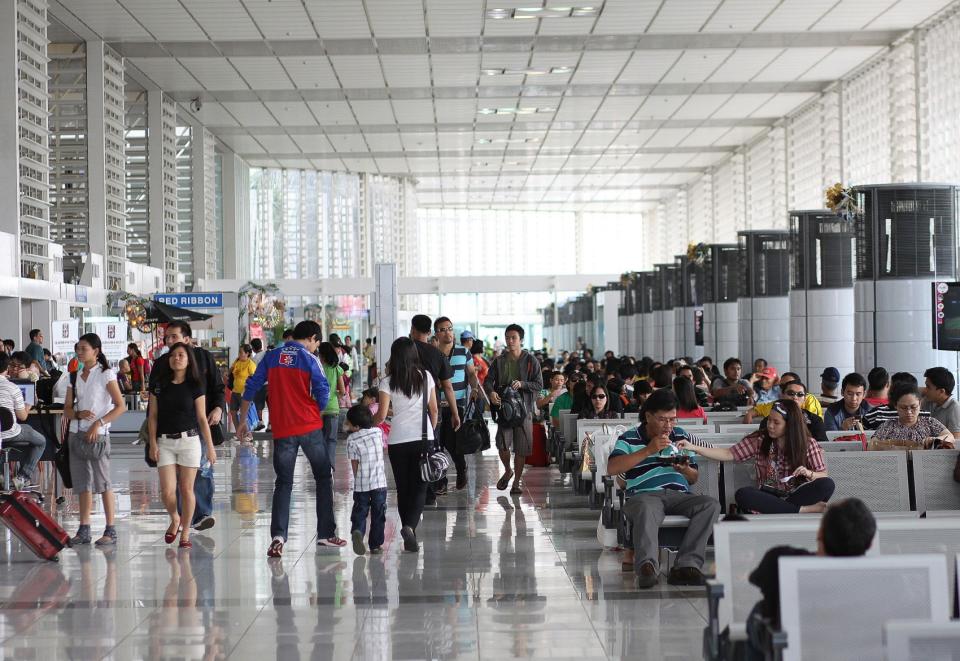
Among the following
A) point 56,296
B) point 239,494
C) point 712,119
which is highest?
point 712,119

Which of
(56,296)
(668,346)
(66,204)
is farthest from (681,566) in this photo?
(668,346)

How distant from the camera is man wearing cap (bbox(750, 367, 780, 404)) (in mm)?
13261

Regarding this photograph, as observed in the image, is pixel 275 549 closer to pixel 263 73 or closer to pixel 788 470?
pixel 788 470

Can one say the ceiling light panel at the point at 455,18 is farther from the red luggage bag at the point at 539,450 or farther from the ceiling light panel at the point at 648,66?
the red luggage bag at the point at 539,450

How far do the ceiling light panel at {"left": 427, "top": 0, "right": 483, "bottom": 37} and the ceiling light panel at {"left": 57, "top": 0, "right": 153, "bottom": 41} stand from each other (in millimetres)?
5575

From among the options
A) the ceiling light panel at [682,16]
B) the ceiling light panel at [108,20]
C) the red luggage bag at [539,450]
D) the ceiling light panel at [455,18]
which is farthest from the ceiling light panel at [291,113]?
the red luggage bag at [539,450]

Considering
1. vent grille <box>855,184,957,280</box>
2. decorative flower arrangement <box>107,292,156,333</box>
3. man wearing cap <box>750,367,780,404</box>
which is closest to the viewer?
man wearing cap <box>750,367,780,404</box>

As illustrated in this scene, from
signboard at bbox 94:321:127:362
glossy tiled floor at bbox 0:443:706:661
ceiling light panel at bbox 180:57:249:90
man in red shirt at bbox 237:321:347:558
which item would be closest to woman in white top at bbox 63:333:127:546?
glossy tiled floor at bbox 0:443:706:661

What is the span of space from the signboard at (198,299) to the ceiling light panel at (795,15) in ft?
37.7

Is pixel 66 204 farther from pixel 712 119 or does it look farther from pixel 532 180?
pixel 532 180

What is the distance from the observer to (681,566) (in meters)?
7.00

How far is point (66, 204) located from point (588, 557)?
1963cm

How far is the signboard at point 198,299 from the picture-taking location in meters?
23.0

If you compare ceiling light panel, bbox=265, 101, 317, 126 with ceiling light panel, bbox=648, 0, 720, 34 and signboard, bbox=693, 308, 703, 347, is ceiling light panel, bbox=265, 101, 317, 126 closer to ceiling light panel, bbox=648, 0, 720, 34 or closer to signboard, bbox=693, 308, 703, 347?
ceiling light panel, bbox=648, 0, 720, 34
